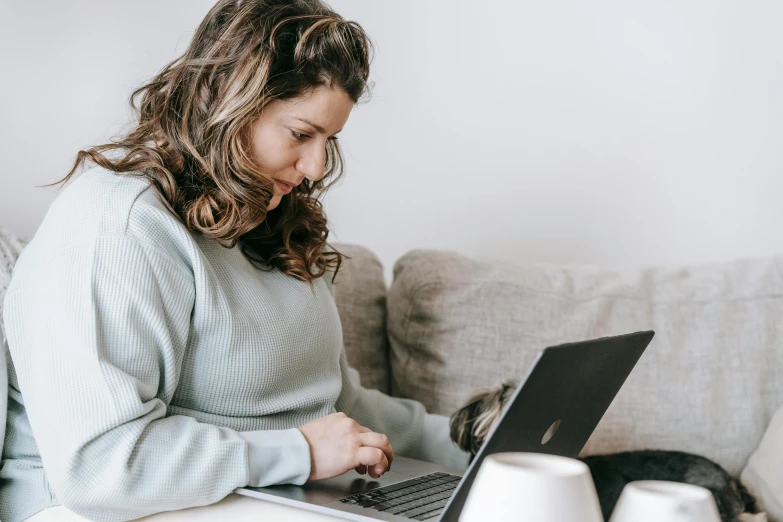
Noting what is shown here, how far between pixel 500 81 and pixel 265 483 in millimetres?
1406

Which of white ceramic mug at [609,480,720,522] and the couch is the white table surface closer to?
white ceramic mug at [609,480,720,522]

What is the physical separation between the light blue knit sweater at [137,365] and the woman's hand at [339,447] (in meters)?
0.02

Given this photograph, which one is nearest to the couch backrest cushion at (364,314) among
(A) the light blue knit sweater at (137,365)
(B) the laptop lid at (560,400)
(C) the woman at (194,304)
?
(C) the woman at (194,304)

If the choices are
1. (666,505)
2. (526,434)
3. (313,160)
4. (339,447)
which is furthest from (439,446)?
(666,505)

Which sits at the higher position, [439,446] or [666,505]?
[666,505]

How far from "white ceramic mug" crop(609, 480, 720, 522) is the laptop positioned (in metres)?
0.14

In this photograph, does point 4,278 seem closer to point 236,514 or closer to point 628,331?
point 236,514

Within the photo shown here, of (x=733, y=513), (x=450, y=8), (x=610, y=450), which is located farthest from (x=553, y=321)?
(x=450, y=8)

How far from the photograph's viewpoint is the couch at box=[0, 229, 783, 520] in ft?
5.05

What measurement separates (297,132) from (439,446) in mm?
653

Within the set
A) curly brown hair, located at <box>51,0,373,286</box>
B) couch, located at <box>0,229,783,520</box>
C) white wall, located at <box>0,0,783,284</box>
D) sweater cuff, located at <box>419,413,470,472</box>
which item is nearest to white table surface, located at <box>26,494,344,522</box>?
curly brown hair, located at <box>51,0,373,286</box>

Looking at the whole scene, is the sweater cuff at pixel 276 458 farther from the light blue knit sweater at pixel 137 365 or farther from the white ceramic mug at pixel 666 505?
the white ceramic mug at pixel 666 505

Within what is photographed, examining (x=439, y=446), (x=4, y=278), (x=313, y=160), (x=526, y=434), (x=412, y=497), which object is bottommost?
(x=439, y=446)

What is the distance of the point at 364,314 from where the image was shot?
172cm
